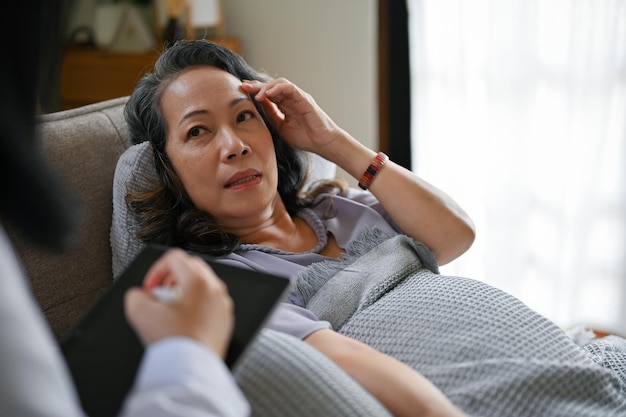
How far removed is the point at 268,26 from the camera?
3172mm

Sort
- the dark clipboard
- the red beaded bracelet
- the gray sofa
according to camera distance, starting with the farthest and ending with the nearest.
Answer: the red beaded bracelet → the gray sofa → the dark clipboard

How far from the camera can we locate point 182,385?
69cm

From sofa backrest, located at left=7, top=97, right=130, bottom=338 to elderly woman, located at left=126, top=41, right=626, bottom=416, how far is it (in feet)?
0.33

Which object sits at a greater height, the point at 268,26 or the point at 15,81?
the point at 15,81

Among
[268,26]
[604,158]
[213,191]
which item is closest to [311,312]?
[213,191]

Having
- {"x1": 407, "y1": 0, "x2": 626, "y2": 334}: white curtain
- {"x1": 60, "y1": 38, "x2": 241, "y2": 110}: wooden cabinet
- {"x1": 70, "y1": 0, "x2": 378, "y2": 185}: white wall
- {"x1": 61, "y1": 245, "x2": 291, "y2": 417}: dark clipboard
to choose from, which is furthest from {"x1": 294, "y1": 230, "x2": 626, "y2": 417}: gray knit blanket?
{"x1": 60, "y1": 38, "x2": 241, "y2": 110}: wooden cabinet

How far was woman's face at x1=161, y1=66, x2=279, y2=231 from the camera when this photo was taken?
152cm

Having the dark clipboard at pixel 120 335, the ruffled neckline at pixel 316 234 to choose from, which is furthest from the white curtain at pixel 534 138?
the dark clipboard at pixel 120 335

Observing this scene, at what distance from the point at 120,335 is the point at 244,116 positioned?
78 cm

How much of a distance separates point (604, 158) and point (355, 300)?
4.82ft

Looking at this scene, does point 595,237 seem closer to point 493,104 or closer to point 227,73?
point 493,104

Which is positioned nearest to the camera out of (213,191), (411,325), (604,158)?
(411,325)

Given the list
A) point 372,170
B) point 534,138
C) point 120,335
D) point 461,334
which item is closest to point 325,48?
point 534,138

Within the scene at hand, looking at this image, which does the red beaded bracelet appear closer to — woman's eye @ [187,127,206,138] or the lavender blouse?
the lavender blouse
